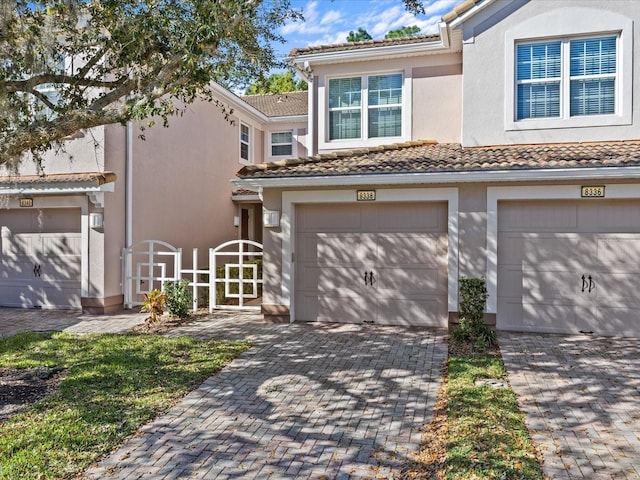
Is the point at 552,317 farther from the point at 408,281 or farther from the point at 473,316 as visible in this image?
the point at 408,281

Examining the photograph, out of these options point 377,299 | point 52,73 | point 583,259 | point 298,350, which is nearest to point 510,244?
point 583,259

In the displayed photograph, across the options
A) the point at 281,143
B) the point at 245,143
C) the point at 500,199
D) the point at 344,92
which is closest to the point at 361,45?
the point at 344,92

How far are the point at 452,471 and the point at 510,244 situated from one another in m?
6.24

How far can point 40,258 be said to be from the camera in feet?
40.6

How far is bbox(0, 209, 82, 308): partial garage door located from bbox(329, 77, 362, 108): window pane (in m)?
7.47

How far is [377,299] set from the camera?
10.2 m

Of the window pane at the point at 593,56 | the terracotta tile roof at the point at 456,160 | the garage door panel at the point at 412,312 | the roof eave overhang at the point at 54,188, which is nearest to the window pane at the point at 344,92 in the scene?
the terracotta tile roof at the point at 456,160

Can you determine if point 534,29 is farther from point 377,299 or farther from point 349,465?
point 349,465

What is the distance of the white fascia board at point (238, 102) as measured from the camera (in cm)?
1557

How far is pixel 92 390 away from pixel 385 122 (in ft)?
30.5

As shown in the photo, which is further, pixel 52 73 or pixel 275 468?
pixel 52 73

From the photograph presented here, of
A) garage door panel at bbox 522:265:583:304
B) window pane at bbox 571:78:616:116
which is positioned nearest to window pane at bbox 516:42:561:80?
window pane at bbox 571:78:616:116

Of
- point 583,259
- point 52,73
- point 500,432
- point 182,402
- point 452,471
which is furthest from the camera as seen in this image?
point 583,259

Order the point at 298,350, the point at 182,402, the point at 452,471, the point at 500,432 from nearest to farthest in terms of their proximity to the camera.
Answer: the point at 452,471 → the point at 500,432 → the point at 182,402 → the point at 298,350
